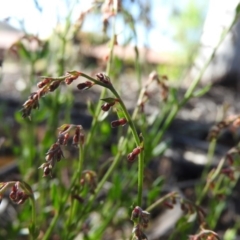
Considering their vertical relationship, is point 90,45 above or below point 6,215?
above

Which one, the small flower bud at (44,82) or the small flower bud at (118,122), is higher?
the small flower bud at (44,82)

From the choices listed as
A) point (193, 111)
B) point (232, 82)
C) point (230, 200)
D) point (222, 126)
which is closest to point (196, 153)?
point (230, 200)

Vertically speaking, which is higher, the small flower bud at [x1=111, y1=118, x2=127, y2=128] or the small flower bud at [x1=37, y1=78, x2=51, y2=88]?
the small flower bud at [x1=37, y1=78, x2=51, y2=88]

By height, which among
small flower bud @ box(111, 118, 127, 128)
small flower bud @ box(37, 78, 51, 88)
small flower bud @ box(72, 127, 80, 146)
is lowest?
small flower bud @ box(72, 127, 80, 146)

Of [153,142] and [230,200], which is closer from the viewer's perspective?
[153,142]

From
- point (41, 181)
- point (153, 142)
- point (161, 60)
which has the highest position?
point (153, 142)

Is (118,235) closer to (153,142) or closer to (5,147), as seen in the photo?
(153,142)

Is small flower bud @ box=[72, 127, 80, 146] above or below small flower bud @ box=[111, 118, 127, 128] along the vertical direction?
below

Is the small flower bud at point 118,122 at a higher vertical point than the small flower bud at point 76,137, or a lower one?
higher

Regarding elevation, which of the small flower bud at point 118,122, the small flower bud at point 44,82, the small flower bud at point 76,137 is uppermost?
the small flower bud at point 44,82

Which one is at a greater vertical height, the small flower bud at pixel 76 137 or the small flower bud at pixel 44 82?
the small flower bud at pixel 44 82

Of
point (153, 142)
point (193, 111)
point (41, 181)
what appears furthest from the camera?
point (193, 111)
